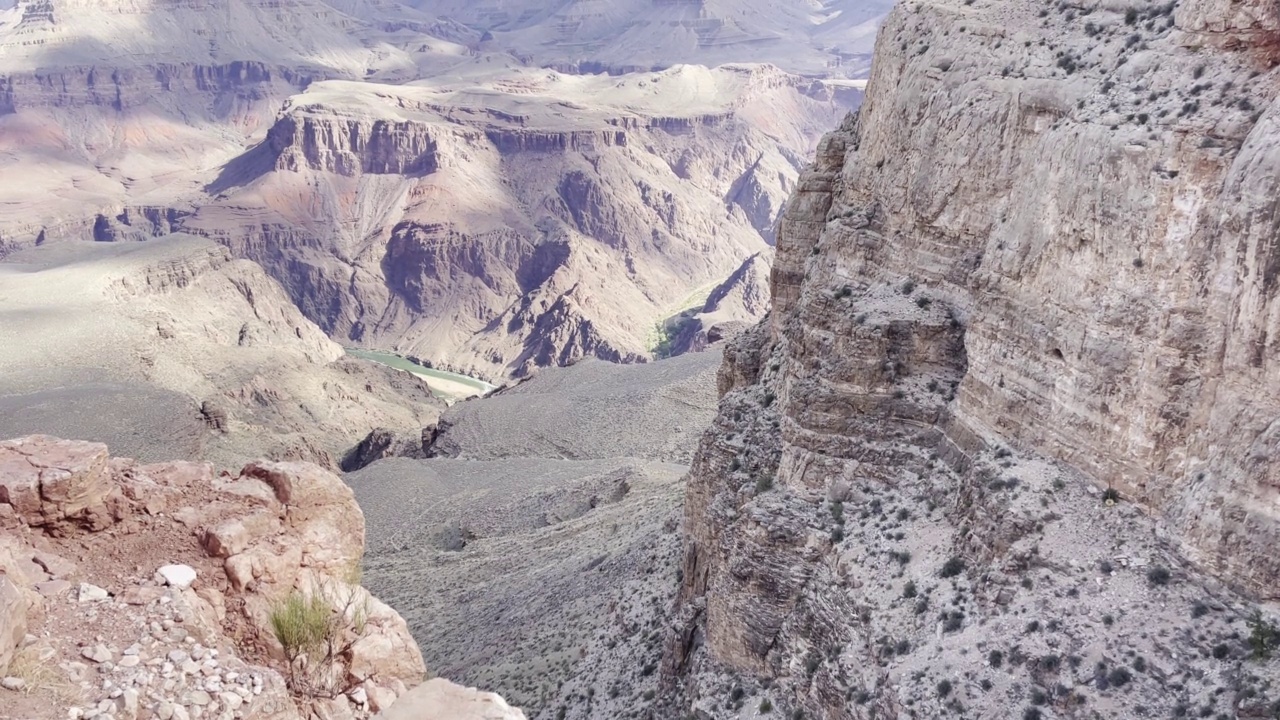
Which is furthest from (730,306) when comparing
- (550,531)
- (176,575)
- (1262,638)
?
(176,575)

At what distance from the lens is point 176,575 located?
19250 millimetres

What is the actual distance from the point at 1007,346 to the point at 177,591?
20.0 metres

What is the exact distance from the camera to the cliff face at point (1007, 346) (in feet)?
71.3

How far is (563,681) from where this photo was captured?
37750 millimetres

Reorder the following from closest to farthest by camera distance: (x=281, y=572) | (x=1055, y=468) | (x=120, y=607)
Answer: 1. (x=120, y=607)
2. (x=281, y=572)
3. (x=1055, y=468)

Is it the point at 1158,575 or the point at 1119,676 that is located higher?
the point at 1158,575

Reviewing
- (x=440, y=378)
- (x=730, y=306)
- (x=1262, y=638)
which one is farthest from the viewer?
(x=730, y=306)

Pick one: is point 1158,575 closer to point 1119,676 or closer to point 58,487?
point 1119,676

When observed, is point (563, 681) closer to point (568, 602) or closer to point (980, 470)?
point (568, 602)

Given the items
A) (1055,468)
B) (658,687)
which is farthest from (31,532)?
(1055,468)

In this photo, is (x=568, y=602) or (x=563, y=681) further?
(x=568, y=602)

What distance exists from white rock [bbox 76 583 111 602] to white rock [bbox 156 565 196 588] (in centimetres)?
99

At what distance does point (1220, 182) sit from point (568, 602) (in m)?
30.8

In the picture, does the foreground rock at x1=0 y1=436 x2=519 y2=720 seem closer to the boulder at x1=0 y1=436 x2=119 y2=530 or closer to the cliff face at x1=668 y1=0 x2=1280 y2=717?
the boulder at x1=0 y1=436 x2=119 y2=530
